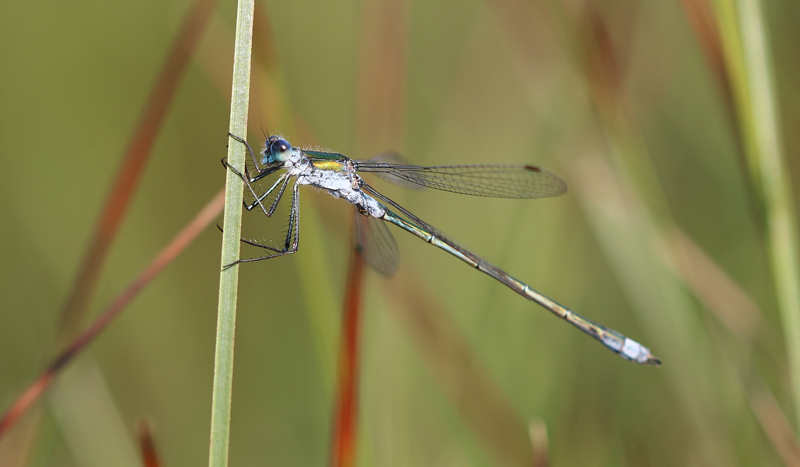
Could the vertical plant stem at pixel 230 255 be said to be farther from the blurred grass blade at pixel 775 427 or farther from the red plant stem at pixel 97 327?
the blurred grass blade at pixel 775 427

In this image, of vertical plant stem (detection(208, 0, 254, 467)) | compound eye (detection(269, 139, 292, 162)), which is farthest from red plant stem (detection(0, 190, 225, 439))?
compound eye (detection(269, 139, 292, 162))

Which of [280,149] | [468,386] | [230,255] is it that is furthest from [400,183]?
[230,255]

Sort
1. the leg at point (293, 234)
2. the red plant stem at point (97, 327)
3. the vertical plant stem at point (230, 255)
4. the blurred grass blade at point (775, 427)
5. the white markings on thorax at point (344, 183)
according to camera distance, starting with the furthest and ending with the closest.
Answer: the white markings on thorax at point (344, 183), the leg at point (293, 234), the blurred grass blade at point (775, 427), the red plant stem at point (97, 327), the vertical plant stem at point (230, 255)

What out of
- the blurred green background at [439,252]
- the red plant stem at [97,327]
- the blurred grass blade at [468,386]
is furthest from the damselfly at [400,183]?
the red plant stem at [97,327]

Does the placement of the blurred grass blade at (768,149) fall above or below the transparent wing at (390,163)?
below

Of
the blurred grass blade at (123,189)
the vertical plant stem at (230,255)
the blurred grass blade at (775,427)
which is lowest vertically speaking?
the blurred grass blade at (775,427)

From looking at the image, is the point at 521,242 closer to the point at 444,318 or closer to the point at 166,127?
the point at 444,318

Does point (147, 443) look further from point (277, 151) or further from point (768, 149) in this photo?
point (768, 149)
